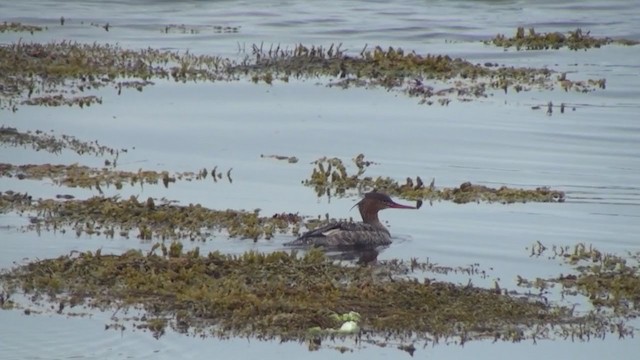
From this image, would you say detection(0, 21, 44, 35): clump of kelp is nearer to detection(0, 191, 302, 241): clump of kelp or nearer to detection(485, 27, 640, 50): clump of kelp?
detection(485, 27, 640, 50): clump of kelp

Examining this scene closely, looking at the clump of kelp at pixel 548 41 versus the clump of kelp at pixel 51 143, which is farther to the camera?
the clump of kelp at pixel 548 41

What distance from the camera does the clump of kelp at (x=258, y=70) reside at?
938 inches

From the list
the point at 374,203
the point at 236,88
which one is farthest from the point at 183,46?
the point at 374,203

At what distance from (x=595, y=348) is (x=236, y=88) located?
542 inches

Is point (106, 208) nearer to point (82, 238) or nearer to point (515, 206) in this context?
point (82, 238)

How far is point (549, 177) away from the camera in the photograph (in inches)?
706

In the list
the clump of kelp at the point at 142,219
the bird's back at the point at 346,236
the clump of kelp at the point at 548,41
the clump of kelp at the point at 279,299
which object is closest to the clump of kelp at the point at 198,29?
the clump of kelp at the point at 548,41

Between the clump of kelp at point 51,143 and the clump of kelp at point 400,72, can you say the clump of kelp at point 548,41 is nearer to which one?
the clump of kelp at point 400,72

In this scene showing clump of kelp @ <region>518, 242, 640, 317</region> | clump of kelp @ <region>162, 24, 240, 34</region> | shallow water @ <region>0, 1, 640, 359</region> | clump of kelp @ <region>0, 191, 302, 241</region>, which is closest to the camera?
shallow water @ <region>0, 1, 640, 359</region>

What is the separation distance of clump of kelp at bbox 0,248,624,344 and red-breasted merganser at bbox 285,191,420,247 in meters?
1.20

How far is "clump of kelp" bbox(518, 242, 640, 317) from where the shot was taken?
39.6ft

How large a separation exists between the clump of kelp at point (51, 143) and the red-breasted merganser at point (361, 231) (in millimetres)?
4058

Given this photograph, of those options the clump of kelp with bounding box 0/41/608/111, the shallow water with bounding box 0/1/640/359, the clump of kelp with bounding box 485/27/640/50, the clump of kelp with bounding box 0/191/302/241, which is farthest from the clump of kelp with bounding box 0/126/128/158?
the clump of kelp with bounding box 485/27/640/50

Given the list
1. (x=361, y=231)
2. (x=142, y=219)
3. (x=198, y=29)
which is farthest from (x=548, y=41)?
(x=142, y=219)
